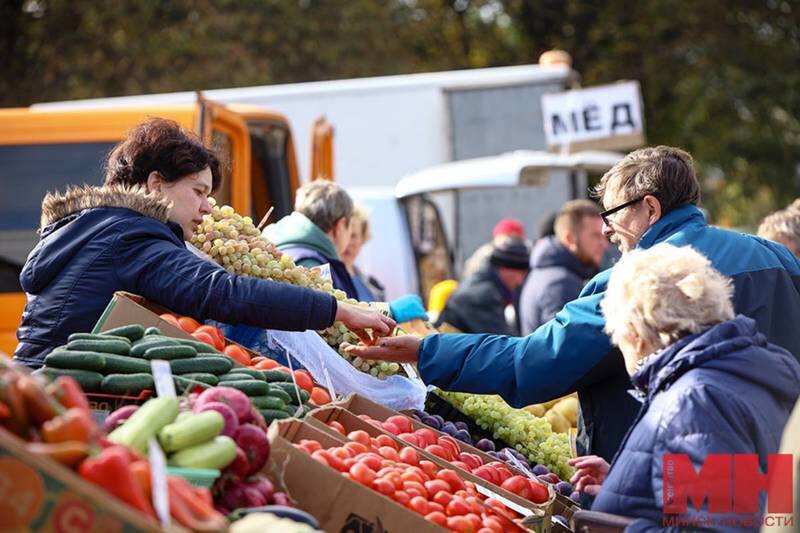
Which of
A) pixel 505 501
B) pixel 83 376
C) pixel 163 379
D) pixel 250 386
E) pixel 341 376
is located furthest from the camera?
pixel 341 376

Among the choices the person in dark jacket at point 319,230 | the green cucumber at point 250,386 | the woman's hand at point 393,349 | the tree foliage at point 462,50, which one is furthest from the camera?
the tree foliage at point 462,50

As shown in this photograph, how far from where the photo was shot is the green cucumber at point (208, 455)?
10.2 ft

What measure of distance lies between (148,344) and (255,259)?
1.06 meters

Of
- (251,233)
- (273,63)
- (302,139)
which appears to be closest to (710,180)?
(273,63)

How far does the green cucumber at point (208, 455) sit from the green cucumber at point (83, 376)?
0.68 metres

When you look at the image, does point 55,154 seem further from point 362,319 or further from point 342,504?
point 342,504

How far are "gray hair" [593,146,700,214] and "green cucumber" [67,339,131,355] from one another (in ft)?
6.24

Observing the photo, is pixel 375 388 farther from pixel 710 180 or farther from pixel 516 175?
pixel 710 180

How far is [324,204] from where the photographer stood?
21.8ft

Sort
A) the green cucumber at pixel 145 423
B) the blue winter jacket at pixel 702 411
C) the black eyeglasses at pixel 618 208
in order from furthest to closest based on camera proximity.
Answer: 1. the black eyeglasses at pixel 618 208
2. the blue winter jacket at pixel 702 411
3. the green cucumber at pixel 145 423

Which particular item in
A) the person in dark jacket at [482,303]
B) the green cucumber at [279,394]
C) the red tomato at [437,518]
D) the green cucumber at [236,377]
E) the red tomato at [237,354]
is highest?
the green cucumber at [236,377]

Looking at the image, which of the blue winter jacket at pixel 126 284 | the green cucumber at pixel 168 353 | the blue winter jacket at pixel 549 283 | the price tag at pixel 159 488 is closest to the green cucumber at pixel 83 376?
the green cucumber at pixel 168 353

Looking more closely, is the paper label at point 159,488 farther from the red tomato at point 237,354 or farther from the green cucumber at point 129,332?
the red tomato at point 237,354

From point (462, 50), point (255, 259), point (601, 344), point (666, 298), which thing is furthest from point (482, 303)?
Result: point (462, 50)
